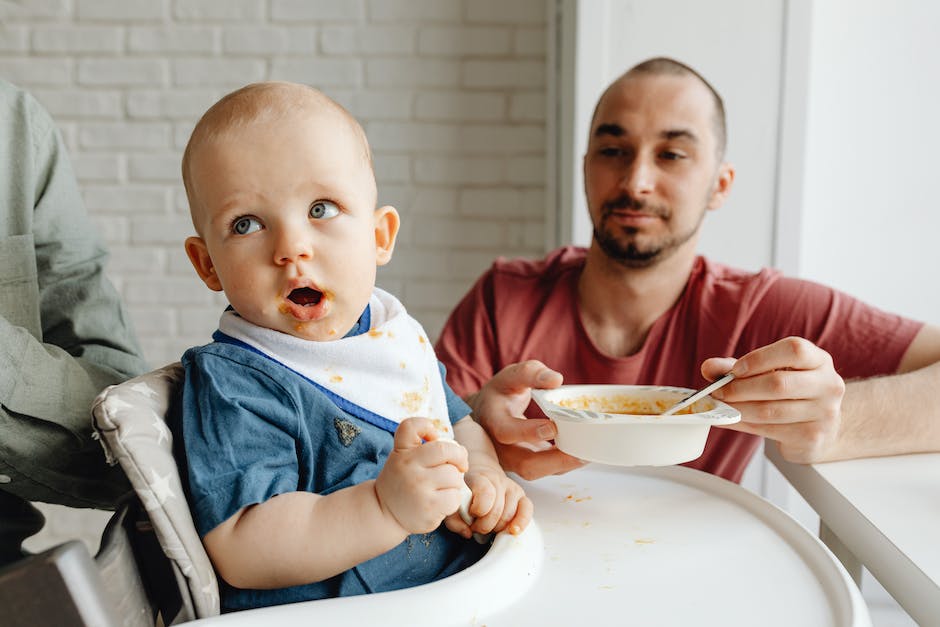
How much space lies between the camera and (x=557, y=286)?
5.80 feet

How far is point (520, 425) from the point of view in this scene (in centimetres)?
108

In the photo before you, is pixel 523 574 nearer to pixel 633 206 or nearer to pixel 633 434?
pixel 633 434

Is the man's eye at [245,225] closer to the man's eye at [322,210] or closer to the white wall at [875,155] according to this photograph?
the man's eye at [322,210]

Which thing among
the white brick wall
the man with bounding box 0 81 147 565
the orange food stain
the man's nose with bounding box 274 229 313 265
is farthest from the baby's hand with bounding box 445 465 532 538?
the white brick wall

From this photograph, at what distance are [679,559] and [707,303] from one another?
0.86 m

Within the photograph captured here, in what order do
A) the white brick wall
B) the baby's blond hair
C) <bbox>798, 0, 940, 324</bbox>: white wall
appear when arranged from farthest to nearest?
1. the white brick wall
2. <bbox>798, 0, 940, 324</bbox>: white wall
3. the baby's blond hair

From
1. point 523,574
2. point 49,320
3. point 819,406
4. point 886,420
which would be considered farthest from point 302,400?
point 886,420

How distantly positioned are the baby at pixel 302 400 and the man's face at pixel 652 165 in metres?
0.84

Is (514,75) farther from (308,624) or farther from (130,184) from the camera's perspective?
(308,624)

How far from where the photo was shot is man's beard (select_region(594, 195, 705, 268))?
165 cm

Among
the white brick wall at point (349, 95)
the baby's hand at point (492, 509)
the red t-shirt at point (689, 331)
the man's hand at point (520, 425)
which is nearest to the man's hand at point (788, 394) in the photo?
the man's hand at point (520, 425)

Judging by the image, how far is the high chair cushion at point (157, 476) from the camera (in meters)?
0.73

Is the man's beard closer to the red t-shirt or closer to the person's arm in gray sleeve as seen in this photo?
the red t-shirt

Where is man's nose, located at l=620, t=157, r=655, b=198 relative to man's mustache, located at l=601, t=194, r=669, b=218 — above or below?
above
